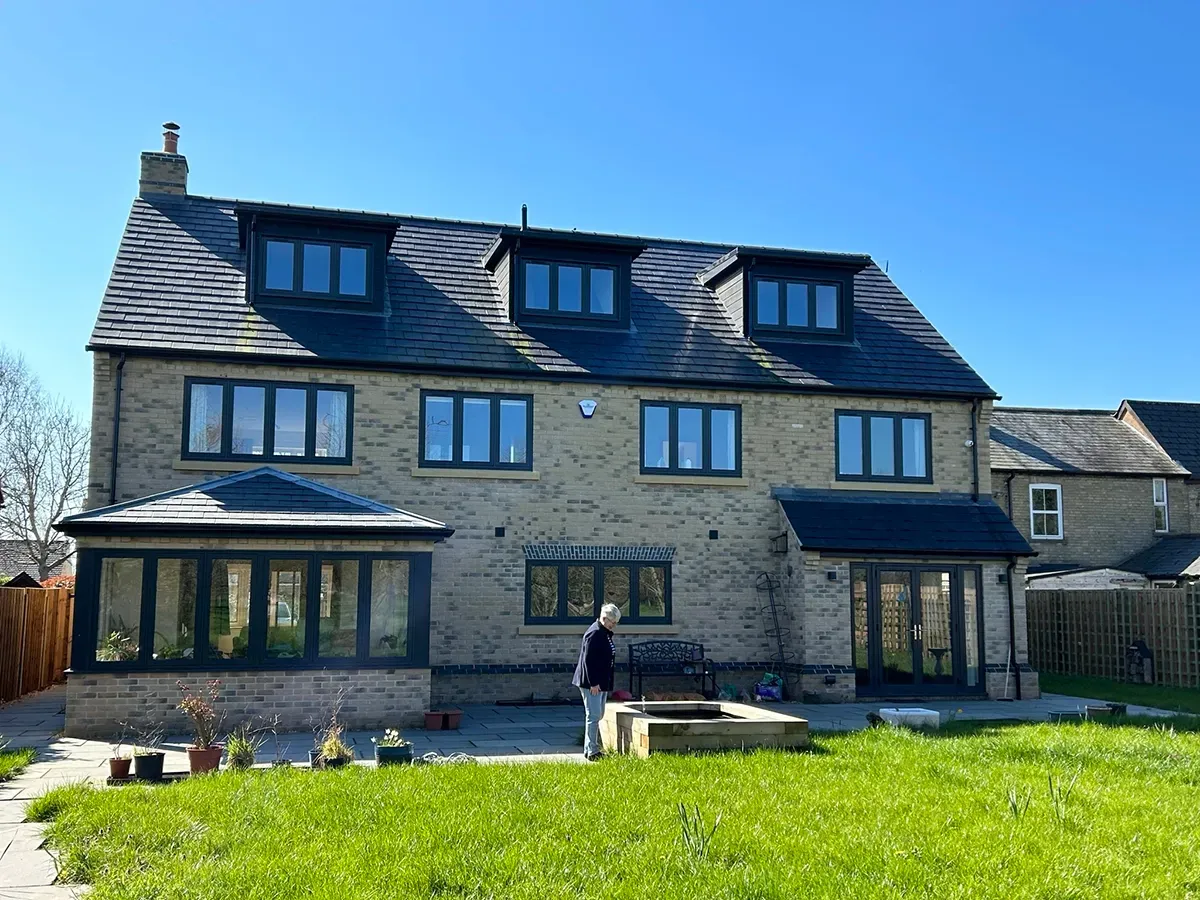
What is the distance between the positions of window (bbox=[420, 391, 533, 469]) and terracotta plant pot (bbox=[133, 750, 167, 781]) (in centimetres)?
826

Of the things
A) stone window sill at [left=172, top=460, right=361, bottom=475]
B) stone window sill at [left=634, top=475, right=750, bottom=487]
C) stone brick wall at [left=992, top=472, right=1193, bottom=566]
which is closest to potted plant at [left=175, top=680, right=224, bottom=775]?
stone window sill at [left=172, top=460, right=361, bottom=475]

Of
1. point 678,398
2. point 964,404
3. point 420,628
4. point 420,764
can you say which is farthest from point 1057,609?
point 420,764

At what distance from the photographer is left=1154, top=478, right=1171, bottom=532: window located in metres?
30.4

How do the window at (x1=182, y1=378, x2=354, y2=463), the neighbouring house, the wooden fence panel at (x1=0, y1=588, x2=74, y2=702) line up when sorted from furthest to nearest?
the neighbouring house < the wooden fence panel at (x1=0, y1=588, x2=74, y2=702) < the window at (x1=182, y1=378, x2=354, y2=463)

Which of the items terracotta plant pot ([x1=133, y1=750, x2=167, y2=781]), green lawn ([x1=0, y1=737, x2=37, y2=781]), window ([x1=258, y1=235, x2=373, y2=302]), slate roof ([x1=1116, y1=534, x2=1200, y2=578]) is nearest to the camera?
terracotta plant pot ([x1=133, y1=750, x2=167, y2=781])

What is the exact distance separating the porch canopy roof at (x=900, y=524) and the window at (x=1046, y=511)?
9.40 metres

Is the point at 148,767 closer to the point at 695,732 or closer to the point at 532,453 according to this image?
the point at 695,732

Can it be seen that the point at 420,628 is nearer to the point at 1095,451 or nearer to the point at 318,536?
the point at 318,536

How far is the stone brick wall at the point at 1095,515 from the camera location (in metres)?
29.0

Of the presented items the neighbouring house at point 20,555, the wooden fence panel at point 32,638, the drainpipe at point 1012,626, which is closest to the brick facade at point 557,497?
the drainpipe at point 1012,626

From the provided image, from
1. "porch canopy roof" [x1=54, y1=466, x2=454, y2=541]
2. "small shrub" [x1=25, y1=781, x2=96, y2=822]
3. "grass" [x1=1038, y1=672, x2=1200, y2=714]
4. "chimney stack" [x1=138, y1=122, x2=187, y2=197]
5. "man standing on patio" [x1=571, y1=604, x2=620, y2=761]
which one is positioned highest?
"chimney stack" [x1=138, y1=122, x2=187, y2=197]

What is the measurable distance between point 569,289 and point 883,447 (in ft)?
21.7

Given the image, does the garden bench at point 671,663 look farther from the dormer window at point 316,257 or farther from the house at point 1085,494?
the house at point 1085,494

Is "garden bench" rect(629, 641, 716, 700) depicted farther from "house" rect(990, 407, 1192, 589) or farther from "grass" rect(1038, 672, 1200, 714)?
"house" rect(990, 407, 1192, 589)
